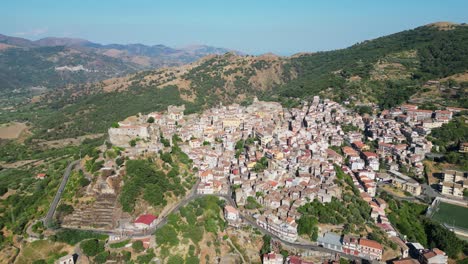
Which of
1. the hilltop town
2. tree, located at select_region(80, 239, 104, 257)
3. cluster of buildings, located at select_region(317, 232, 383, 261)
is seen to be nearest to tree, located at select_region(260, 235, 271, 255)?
the hilltop town

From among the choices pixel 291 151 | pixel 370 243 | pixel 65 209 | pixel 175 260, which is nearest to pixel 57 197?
pixel 65 209

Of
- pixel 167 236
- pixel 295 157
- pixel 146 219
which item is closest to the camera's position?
pixel 167 236

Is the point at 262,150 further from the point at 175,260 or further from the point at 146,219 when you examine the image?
the point at 175,260

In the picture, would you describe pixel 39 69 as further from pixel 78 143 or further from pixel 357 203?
pixel 357 203

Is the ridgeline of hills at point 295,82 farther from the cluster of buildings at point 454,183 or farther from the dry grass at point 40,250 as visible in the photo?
the dry grass at point 40,250

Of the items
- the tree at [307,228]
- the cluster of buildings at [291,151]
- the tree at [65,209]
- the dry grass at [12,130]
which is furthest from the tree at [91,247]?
the dry grass at [12,130]

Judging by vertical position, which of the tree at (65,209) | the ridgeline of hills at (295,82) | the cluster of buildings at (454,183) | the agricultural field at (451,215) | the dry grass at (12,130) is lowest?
the dry grass at (12,130)

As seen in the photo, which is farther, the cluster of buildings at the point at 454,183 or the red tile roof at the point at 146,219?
the cluster of buildings at the point at 454,183

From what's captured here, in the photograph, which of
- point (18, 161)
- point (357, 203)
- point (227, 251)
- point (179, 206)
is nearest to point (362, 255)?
point (357, 203)

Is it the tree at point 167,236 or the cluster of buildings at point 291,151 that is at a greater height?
the cluster of buildings at point 291,151
